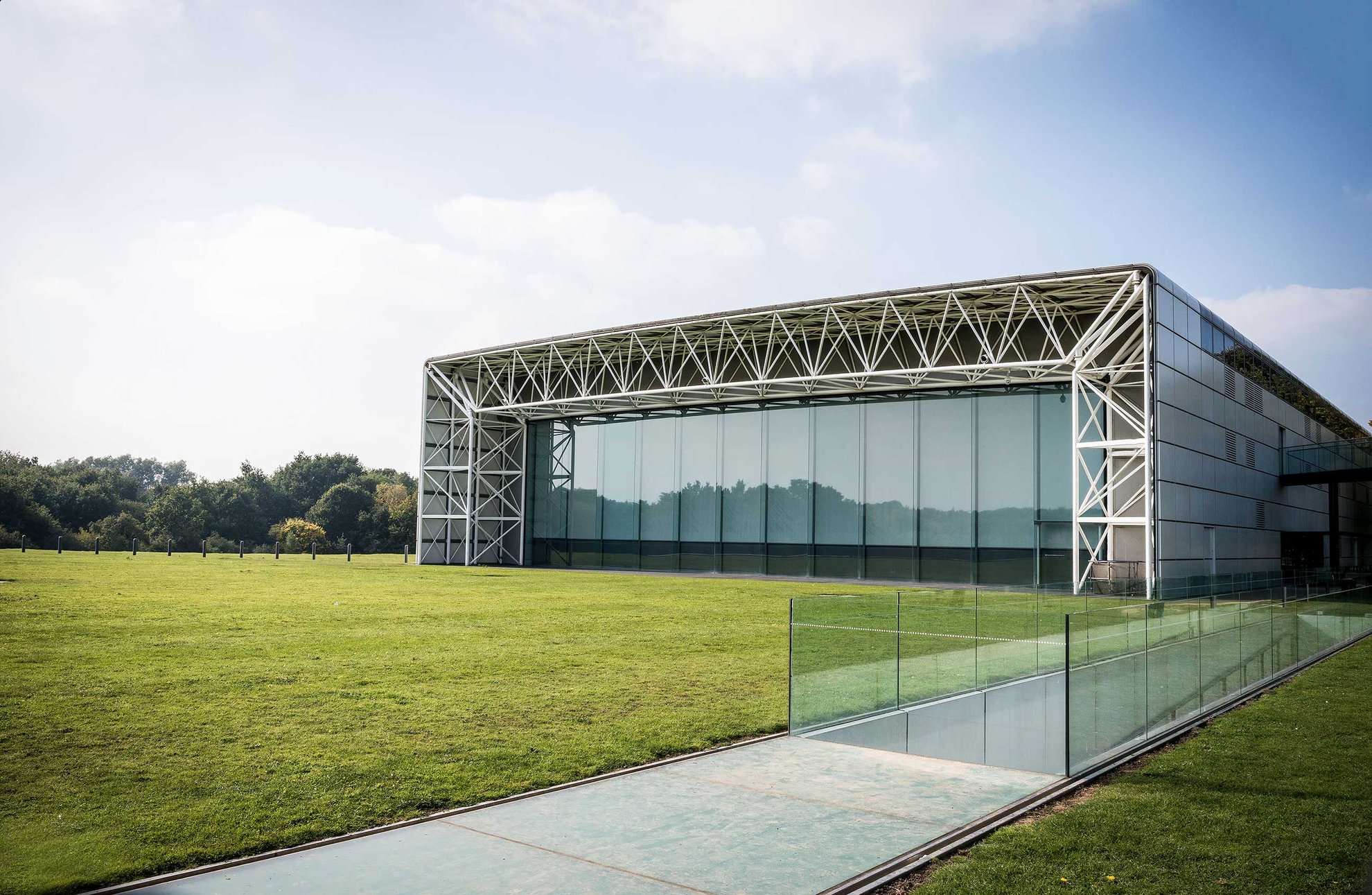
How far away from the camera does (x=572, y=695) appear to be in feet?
43.8

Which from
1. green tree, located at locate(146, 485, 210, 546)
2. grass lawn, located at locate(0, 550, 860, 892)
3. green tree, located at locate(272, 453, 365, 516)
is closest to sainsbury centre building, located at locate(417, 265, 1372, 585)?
grass lawn, located at locate(0, 550, 860, 892)

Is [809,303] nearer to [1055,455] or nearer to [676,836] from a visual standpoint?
[1055,455]

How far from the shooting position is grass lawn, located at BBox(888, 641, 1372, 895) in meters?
6.41

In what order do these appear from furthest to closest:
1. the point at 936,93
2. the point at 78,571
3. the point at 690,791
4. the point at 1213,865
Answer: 1. the point at 78,571
2. the point at 936,93
3. the point at 690,791
4. the point at 1213,865

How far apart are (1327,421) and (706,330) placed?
3976 centimetres

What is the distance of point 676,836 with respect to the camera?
721cm

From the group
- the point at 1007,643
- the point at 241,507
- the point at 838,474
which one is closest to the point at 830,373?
the point at 838,474

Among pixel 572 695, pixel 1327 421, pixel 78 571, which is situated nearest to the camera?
pixel 572 695

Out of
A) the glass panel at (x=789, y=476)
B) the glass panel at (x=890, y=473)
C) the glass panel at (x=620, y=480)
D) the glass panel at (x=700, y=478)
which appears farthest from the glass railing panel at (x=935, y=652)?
the glass panel at (x=620, y=480)

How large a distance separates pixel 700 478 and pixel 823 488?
22.4ft

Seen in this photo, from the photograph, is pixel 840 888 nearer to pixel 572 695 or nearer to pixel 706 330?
pixel 572 695

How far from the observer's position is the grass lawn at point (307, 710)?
762 centimetres

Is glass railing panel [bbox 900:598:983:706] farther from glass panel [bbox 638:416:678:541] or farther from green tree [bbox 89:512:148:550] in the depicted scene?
green tree [bbox 89:512:148:550]

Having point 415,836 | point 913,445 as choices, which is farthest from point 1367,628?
point 415,836
